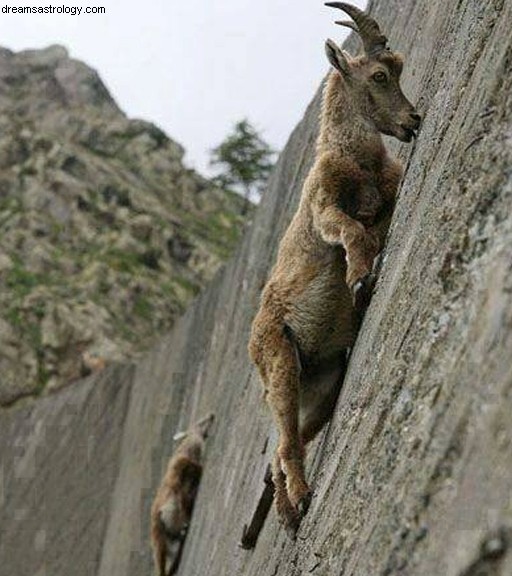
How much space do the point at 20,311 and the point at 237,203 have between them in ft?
59.3

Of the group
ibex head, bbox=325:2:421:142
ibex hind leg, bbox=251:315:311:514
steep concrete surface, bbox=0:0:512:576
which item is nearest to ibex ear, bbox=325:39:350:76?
ibex head, bbox=325:2:421:142

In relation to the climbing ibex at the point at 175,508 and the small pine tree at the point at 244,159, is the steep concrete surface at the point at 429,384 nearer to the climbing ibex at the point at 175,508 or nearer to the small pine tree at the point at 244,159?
the climbing ibex at the point at 175,508

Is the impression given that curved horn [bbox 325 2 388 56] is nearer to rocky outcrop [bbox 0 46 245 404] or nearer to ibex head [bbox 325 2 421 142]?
ibex head [bbox 325 2 421 142]

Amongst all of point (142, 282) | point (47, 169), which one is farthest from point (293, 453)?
point (47, 169)

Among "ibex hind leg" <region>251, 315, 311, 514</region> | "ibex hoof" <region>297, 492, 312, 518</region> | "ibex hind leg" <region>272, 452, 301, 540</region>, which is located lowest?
"ibex hind leg" <region>272, 452, 301, 540</region>

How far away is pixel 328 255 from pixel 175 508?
22.3 feet

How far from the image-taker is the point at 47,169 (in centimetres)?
3688

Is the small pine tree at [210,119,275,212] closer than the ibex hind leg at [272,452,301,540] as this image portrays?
No

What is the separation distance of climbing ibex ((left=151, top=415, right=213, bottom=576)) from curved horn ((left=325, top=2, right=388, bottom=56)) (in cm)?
678

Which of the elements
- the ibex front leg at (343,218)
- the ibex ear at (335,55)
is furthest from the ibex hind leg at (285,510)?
the ibex ear at (335,55)

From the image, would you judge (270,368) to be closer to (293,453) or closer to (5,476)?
(293,453)

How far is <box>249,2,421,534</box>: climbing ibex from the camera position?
476 centimetres

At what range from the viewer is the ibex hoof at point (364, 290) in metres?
4.41

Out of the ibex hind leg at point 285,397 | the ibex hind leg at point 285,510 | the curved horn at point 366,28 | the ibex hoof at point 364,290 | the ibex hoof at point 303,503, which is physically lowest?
the ibex hind leg at point 285,510
